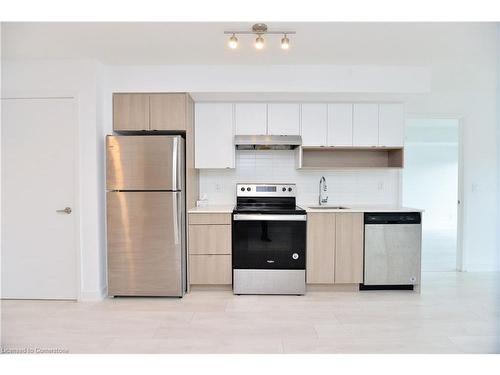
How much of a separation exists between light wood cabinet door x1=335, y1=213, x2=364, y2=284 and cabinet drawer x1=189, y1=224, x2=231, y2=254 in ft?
3.78

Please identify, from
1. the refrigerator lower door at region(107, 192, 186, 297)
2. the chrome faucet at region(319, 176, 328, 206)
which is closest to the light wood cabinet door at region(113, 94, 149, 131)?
the refrigerator lower door at region(107, 192, 186, 297)

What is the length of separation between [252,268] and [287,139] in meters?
1.44

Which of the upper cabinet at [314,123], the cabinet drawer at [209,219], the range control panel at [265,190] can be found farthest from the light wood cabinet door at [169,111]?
the upper cabinet at [314,123]

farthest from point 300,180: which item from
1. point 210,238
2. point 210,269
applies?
point 210,269

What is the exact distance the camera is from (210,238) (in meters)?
3.09

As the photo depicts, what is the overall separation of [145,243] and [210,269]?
71 centimetres

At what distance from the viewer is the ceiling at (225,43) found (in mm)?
2320

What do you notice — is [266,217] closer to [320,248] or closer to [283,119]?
[320,248]

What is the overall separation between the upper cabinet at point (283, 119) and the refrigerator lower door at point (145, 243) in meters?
1.29

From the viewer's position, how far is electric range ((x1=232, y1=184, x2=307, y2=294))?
3027mm

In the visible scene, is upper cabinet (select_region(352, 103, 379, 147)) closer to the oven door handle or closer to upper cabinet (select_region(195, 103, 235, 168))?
the oven door handle

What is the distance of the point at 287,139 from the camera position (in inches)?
129
